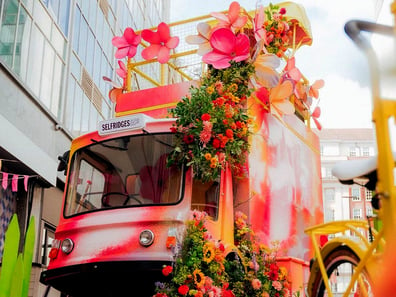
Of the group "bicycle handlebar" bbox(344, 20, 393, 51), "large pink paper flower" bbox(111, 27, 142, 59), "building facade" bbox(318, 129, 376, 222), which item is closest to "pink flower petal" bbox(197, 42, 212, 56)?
"large pink paper flower" bbox(111, 27, 142, 59)

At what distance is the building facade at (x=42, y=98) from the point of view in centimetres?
1303

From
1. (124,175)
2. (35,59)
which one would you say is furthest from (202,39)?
(35,59)

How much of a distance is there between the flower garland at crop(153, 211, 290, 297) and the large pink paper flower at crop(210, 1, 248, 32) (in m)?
2.39

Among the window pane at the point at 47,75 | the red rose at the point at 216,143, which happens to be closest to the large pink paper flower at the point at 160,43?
the red rose at the point at 216,143

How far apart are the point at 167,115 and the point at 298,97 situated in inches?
85.4

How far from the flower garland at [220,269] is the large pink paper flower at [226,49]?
6.24 feet

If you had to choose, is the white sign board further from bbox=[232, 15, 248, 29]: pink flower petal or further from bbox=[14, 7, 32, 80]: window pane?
bbox=[14, 7, 32, 80]: window pane

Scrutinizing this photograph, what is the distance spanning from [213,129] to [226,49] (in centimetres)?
114

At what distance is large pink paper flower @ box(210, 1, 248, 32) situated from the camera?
25.0 ft

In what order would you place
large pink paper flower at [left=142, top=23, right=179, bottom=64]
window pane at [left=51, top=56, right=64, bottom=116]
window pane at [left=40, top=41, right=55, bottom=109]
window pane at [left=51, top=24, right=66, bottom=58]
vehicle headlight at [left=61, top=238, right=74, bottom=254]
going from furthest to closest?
window pane at [left=51, top=24, right=66, bottom=58], window pane at [left=51, top=56, right=64, bottom=116], window pane at [left=40, top=41, right=55, bottom=109], large pink paper flower at [left=142, top=23, right=179, bottom=64], vehicle headlight at [left=61, top=238, right=74, bottom=254]

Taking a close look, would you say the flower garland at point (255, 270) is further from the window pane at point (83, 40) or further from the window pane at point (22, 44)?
the window pane at point (83, 40)

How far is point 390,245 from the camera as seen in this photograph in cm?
255

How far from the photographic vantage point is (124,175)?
23.0 feet

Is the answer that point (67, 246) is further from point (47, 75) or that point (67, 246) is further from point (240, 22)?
A: point (47, 75)
